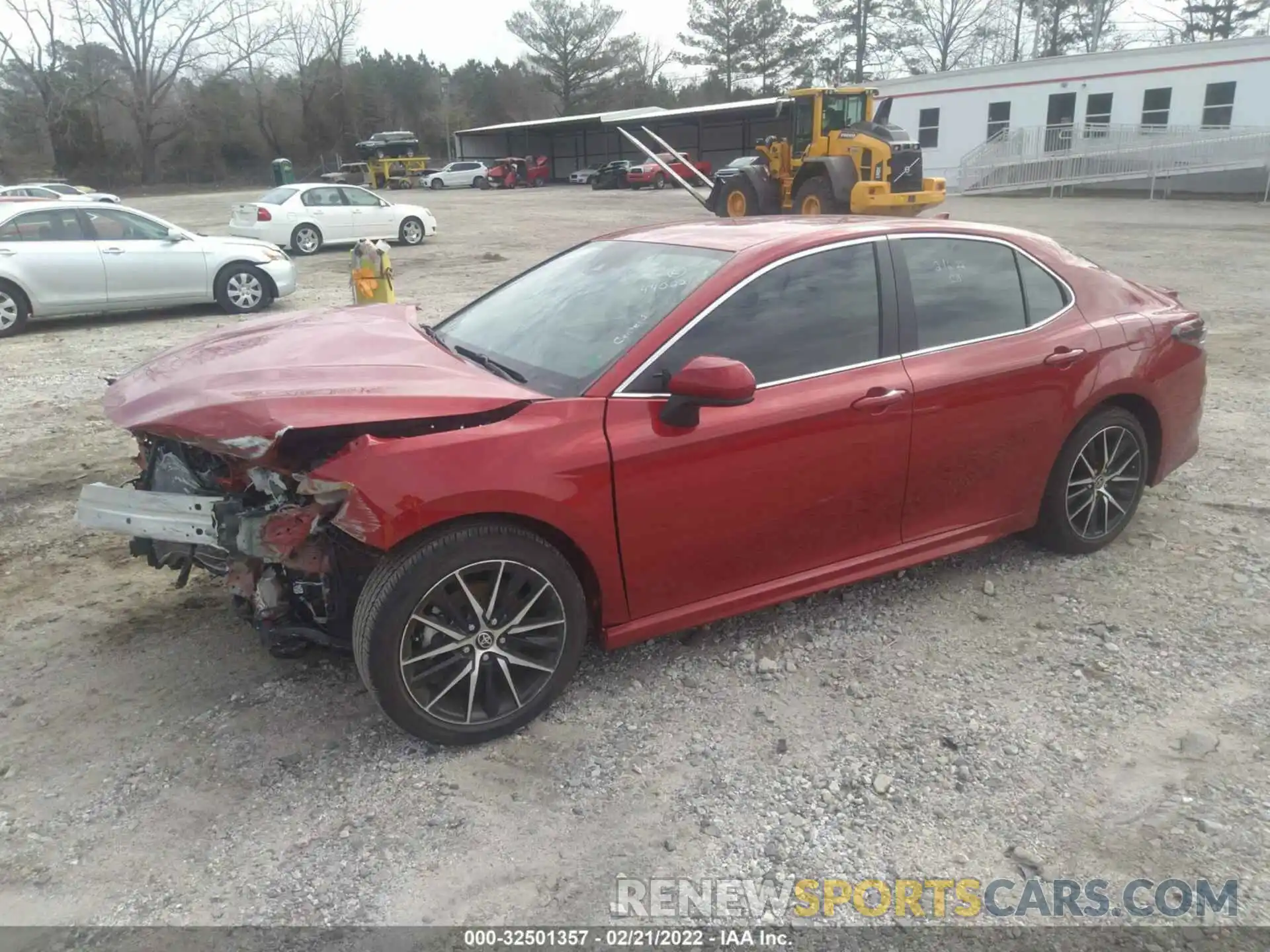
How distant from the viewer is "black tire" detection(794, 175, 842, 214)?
19.1 m

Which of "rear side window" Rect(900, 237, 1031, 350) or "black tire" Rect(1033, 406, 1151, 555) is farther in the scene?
"black tire" Rect(1033, 406, 1151, 555)

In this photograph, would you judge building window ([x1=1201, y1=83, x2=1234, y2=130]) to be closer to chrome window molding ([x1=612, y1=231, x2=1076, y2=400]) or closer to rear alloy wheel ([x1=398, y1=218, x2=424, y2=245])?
rear alloy wheel ([x1=398, y1=218, x2=424, y2=245])

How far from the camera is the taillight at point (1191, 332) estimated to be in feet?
14.6

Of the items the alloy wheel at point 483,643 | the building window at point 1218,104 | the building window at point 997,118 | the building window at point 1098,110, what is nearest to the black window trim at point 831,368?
the alloy wheel at point 483,643

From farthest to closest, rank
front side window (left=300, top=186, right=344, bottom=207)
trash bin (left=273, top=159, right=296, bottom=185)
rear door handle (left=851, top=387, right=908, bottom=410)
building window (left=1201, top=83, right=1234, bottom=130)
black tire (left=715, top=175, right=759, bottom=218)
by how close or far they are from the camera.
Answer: trash bin (left=273, top=159, right=296, bottom=185)
building window (left=1201, top=83, right=1234, bottom=130)
black tire (left=715, top=175, right=759, bottom=218)
front side window (left=300, top=186, right=344, bottom=207)
rear door handle (left=851, top=387, right=908, bottom=410)

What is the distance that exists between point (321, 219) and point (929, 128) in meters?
24.6

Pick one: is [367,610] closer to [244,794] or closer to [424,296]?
[244,794]

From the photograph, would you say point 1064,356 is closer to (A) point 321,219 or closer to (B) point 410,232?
(A) point 321,219

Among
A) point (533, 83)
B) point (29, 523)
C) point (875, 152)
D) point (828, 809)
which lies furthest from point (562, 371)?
point (533, 83)

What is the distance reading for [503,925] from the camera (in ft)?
7.91

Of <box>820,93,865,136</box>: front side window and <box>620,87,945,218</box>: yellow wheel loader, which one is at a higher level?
<box>820,93,865,136</box>: front side window

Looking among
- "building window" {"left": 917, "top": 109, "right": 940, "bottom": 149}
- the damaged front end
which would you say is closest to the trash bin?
"building window" {"left": 917, "top": 109, "right": 940, "bottom": 149}

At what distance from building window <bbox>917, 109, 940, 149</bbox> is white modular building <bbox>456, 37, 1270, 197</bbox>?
0.04m

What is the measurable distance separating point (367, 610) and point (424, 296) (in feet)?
34.1
